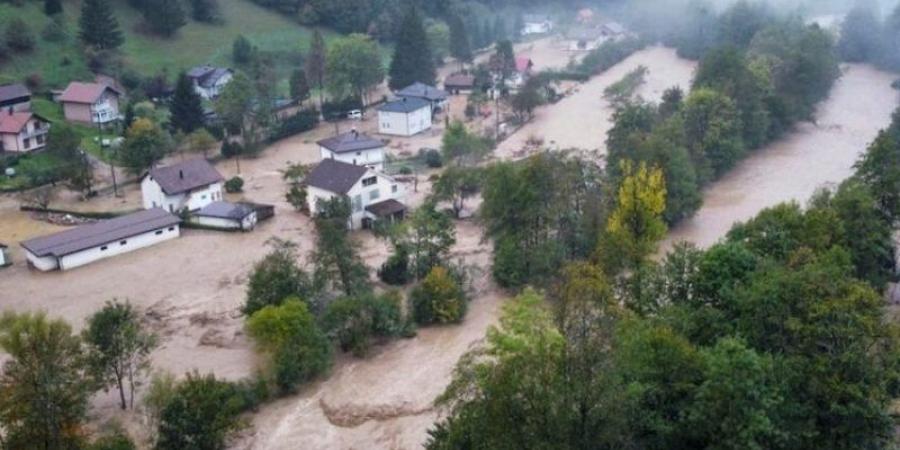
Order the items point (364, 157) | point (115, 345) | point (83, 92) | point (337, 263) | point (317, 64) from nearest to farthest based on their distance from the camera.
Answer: point (115, 345) → point (337, 263) → point (364, 157) → point (83, 92) → point (317, 64)

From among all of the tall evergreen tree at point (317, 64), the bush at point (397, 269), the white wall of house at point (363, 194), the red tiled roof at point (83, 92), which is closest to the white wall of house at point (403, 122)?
the tall evergreen tree at point (317, 64)

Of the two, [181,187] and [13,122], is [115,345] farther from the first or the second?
[13,122]

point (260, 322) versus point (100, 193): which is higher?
point (260, 322)

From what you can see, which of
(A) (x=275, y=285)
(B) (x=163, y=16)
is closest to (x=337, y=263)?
(A) (x=275, y=285)

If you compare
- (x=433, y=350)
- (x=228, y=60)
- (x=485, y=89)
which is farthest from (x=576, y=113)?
(x=433, y=350)

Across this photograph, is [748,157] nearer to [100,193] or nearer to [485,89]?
[485,89]

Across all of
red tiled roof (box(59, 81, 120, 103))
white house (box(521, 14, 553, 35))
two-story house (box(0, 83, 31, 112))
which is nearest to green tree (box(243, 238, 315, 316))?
red tiled roof (box(59, 81, 120, 103))

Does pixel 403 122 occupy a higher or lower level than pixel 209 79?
lower
